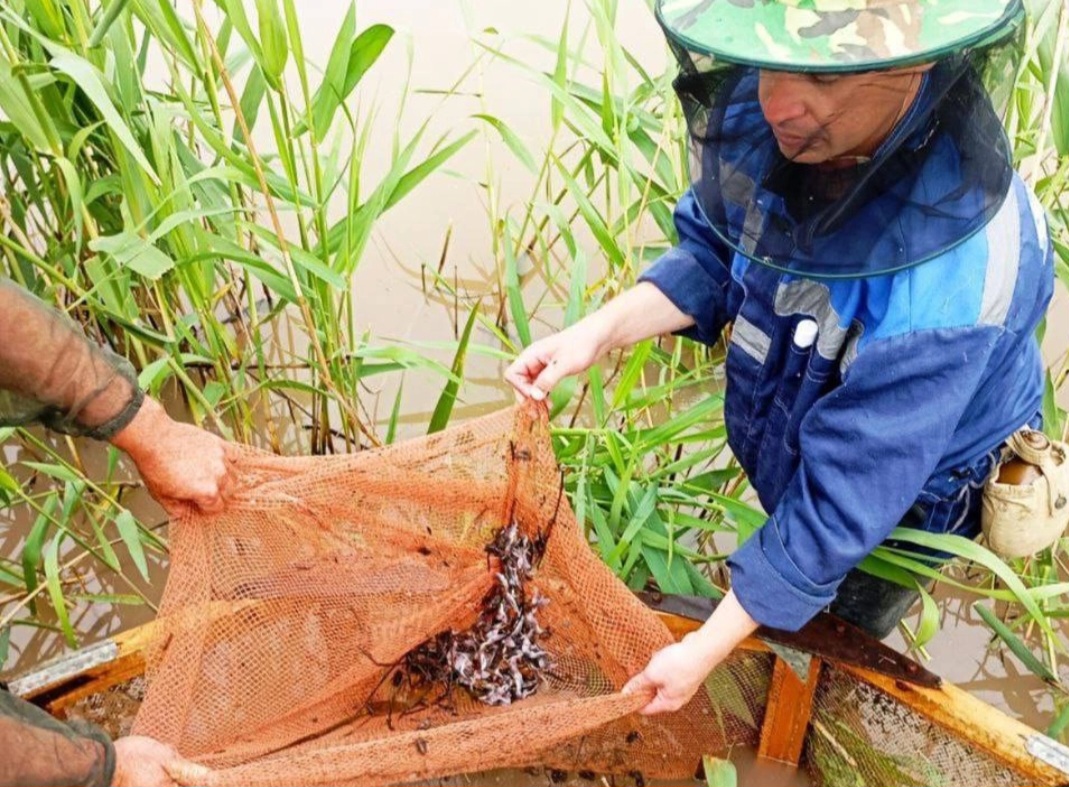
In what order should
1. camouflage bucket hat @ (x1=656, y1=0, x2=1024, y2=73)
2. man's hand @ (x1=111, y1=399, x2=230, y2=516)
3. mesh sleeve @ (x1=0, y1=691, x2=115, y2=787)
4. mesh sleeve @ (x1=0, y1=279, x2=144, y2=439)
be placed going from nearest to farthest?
camouflage bucket hat @ (x1=656, y1=0, x2=1024, y2=73) → mesh sleeve @ (x1=0, y1=691, x2=115, y2=787) → mesh sleeve @ (x1=0, y1=279, x2=144, y2=439) → man's hand @ (x1=111, y1=399, x2=230, y2=516)

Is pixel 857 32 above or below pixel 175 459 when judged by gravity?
above

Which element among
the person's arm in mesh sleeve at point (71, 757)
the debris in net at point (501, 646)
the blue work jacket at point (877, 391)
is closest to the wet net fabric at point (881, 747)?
the blue work jacket at point (877, 391)

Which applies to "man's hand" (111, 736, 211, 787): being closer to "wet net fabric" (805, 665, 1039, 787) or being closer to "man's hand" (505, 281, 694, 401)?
"man's hand" (505, 281, 694, 401)

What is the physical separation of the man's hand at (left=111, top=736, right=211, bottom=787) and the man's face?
1001 mm

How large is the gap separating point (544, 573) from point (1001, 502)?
710mm

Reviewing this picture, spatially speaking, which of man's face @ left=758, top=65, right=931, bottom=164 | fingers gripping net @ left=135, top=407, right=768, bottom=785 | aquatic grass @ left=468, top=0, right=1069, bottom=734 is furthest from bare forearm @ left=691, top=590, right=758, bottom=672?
man's face @ left=758, top=65, right=931, bottom=164

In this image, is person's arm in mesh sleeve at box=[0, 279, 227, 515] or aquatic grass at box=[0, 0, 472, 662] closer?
person's arm in mesh sleeve at box=[0, 279, 227, 515]

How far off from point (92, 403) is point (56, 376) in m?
0.06

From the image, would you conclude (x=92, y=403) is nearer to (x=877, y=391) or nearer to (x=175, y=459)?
(x=175, y=459)

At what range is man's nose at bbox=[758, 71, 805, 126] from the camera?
3.56ft

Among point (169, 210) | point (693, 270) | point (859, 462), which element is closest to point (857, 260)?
point (859, 462)

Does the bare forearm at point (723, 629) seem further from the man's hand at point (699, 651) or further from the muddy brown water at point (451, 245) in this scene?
the muddy brown water at point (451, 245)

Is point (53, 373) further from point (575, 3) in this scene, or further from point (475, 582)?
point (575, 3)

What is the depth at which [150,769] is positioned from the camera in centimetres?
128
